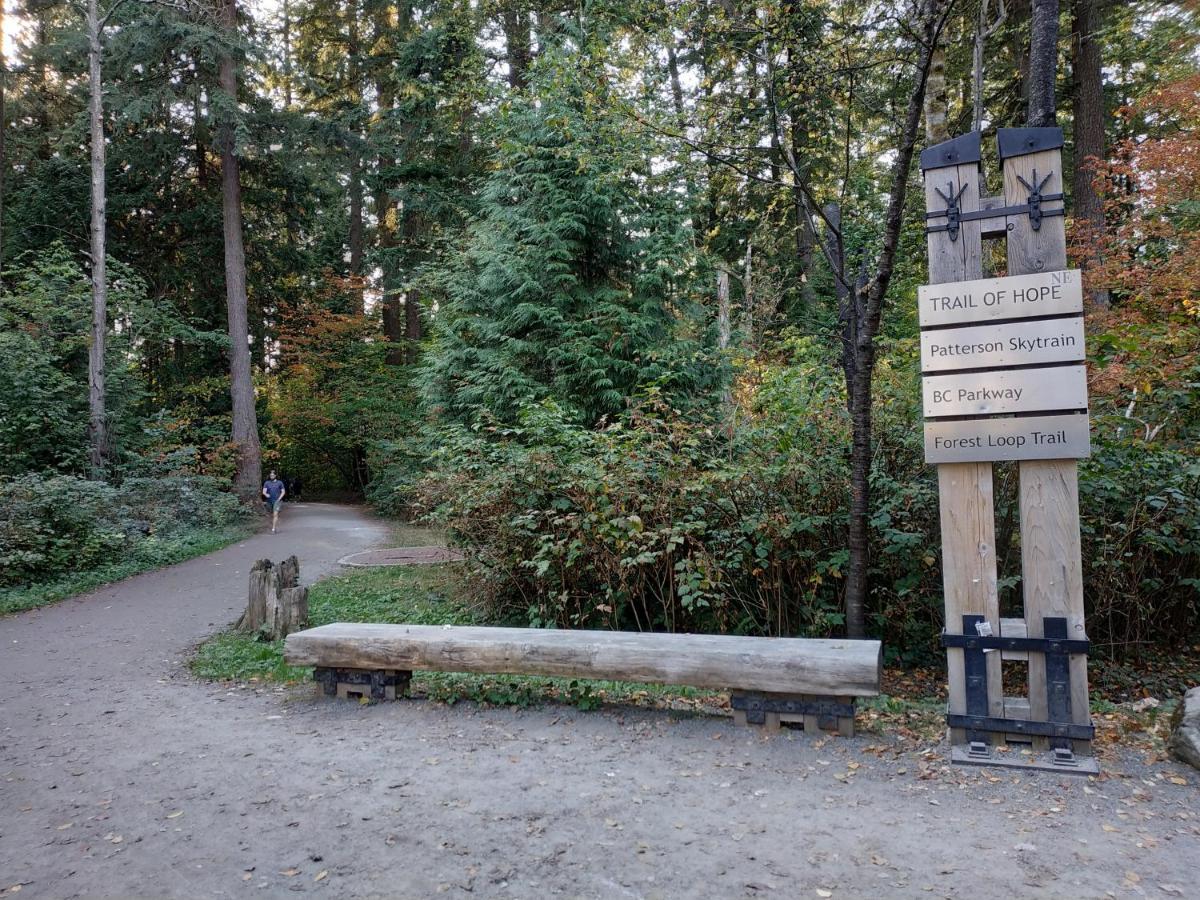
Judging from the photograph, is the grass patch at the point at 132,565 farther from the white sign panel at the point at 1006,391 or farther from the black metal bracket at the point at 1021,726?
the white sign panel at the point at 1006,391

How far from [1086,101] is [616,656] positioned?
12.6 meters

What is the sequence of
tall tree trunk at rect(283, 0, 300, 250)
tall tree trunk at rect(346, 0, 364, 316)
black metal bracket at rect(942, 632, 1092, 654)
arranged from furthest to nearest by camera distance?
tall tree trunk at rect(346, 0, 364, 316) → tall tree trunk at rect(283, 0, 300, 250) → black metal bracket at rect(942, 632, 1092, 654)

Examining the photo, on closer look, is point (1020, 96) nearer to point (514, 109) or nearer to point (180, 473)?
point (514, 109)

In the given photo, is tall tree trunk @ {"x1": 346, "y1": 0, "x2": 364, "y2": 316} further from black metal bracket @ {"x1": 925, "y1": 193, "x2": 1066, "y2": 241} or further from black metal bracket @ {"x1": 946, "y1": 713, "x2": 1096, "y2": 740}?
black metal bracket @ {"x1": 946, "y1": 713, "x2": 1096, "y2": 740}

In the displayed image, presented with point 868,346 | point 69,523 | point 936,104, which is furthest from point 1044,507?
point 69,523

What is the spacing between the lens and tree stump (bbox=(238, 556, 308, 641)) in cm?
734

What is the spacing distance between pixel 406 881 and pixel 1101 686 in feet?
16.7

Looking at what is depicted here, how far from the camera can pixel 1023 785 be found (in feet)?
11.7

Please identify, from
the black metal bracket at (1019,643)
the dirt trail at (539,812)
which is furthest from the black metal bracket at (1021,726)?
the black metal bracket at (1019,643)

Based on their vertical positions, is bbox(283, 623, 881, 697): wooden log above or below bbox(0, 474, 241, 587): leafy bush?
below

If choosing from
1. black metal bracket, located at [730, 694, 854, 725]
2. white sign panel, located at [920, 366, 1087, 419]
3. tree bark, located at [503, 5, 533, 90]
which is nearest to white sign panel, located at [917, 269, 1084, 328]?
white sign panel, located at [920, 366, 1087, 419]

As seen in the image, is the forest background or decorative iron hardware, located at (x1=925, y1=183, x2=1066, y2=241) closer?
decorative iron hardware, located at (x1=925, y1=183, x2=1066, y2=241)

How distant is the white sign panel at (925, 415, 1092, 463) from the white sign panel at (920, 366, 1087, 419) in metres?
0.06

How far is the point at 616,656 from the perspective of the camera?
453cm
